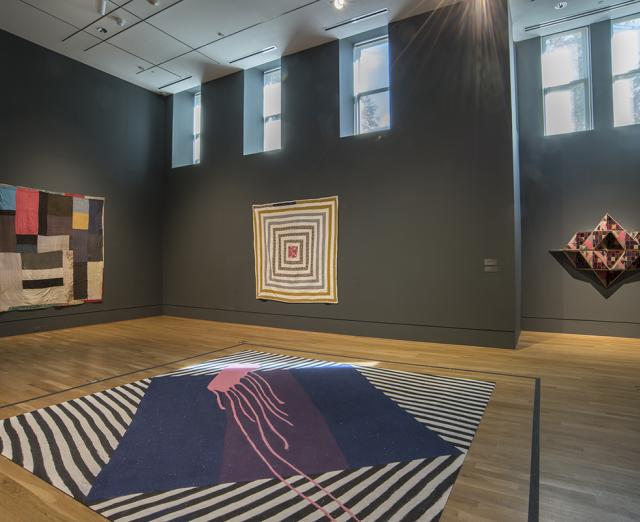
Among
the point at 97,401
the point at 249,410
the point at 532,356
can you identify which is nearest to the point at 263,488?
the point at 249,410

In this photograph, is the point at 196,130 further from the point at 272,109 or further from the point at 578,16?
the point at 578,16

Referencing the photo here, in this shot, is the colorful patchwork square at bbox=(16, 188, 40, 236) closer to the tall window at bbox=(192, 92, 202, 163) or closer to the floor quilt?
the tall window at bbox=(192, 92, 202, 163)

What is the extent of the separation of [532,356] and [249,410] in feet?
8.04

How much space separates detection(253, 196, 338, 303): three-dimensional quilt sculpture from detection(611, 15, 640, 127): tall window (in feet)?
10.3

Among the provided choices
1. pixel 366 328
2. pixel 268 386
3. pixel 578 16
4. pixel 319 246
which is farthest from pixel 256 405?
pixel 578 16

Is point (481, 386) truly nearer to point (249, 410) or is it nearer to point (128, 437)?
point (249, 410)

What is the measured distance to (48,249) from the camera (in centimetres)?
468

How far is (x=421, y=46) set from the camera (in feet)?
13.6

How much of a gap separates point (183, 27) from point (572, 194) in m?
4.61

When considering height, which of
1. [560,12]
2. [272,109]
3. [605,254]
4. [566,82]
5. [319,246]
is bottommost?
[605,254]

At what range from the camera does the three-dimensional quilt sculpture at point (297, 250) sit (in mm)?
4598

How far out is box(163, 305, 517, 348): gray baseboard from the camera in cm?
371

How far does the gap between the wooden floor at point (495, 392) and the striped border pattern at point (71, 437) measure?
59 mm

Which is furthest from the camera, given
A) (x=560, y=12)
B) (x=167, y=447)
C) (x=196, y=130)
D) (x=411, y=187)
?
(x=196, y=130)
